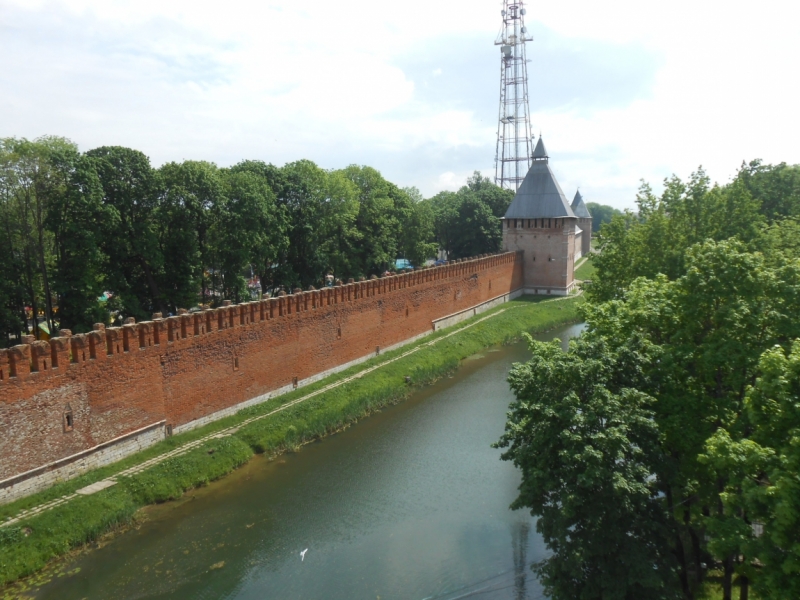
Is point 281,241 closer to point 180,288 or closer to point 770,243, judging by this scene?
point 180,288

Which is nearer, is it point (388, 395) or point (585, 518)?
point (585, 518)

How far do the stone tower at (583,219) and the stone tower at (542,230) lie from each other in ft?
89.2

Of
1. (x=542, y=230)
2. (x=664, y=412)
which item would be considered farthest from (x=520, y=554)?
(x=542, y=230)

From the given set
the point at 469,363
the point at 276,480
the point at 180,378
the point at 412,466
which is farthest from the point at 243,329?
the point at 469,363

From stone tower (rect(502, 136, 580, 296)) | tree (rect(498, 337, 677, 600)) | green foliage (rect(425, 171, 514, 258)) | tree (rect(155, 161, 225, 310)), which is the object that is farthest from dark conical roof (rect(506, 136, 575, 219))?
tree (rect(498, 337, 677, 600))

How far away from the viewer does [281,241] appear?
27000 mm

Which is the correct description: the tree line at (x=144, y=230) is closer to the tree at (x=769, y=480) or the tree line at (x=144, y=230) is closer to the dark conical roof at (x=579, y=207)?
the tree at (x=769, y=480)

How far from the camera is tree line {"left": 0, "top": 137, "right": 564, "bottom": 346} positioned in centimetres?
2061

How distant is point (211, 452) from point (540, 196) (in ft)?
104

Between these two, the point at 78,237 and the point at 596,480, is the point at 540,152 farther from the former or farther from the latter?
the point at 596,480

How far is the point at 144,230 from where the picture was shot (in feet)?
72.7

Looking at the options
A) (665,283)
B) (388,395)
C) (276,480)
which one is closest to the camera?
(665,283)

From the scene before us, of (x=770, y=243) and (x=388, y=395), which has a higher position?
(x=770, y=243)

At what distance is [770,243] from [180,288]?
Answer: 19.4 metres
